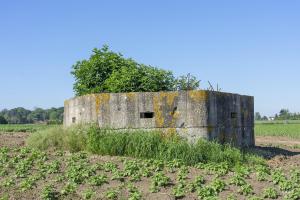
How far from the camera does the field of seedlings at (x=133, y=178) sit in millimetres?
8289

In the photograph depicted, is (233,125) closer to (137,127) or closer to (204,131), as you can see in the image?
(204,131)

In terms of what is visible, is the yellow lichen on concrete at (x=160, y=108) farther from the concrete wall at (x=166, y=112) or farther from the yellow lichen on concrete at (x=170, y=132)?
the yellow lichen on concrete at (x=170, y=132)

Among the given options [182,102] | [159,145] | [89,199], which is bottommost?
[89,199]

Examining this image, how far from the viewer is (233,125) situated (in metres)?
→ 13.7

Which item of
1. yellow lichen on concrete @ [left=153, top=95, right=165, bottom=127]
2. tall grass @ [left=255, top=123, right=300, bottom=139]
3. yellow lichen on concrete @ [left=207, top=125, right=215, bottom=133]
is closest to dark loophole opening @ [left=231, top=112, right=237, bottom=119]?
yellow lichen on concrete @ [left=207, top=125, right=215, bottom=133]

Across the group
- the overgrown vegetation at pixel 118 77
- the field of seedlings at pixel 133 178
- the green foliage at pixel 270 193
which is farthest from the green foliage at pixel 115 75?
the green foliage at pixel 270 193

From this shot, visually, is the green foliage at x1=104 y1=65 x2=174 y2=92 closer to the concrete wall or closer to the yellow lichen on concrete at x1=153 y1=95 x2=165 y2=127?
the concrete wall

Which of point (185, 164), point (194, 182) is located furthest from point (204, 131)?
point (194, 182)

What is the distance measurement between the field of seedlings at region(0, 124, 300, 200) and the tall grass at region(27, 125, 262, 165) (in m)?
0.08

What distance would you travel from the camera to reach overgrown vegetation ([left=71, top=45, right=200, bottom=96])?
1434 centimetres

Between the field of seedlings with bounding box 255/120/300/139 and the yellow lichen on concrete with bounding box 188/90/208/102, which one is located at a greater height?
the yellow lichen on concrete with bounding box 188/90/208/102

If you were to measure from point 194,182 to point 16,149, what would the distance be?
5.78 metres

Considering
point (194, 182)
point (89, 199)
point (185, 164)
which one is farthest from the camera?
point (185, 164)

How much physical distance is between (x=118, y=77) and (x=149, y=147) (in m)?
4.00
